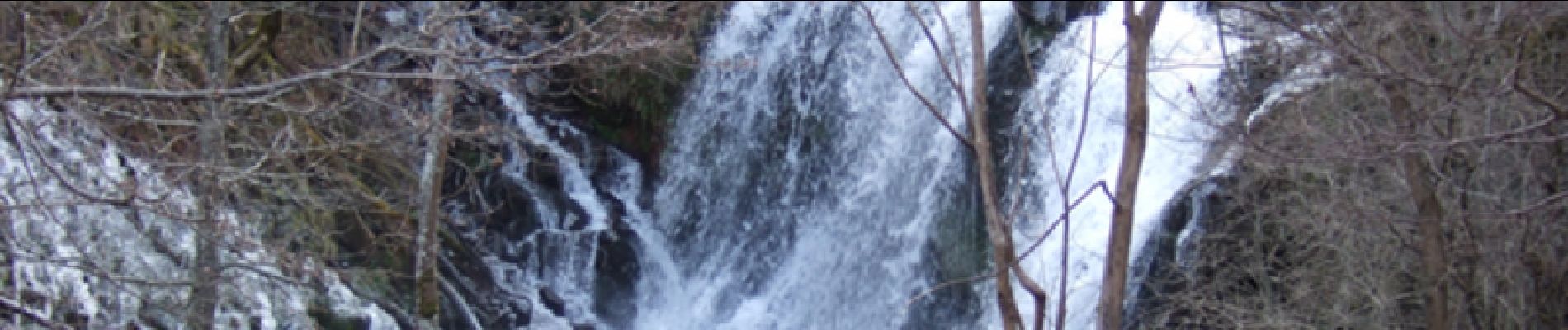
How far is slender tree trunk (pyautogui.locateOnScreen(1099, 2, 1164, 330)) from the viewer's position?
2.52 m

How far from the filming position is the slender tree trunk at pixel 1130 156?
252cm

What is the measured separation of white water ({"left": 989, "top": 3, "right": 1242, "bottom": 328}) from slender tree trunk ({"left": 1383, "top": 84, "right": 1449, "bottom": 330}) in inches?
55.5

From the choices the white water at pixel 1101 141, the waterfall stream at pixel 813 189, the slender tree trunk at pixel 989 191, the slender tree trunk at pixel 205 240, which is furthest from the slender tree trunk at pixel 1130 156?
A: the waterfall stream at pixel 813 189

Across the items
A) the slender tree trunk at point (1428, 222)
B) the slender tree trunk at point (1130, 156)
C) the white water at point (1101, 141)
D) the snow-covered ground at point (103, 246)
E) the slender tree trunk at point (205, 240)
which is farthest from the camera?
the white water at point (1101, 141)

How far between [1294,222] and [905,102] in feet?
11.1

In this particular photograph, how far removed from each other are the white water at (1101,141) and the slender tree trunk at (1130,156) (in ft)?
16.4

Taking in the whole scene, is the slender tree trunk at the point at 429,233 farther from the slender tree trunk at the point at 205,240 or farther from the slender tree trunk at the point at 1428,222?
the slender tree trunk at the point at 1428,222

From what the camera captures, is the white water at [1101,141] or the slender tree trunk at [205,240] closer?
the slender tree trunk at [205,240]

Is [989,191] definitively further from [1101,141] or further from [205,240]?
[1101,141]

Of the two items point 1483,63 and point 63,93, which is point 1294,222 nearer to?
point 1483,63

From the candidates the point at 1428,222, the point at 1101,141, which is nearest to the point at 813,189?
the point at 1101,141

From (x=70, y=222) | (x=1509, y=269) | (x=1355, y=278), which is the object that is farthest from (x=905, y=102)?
(x=70, y=222)

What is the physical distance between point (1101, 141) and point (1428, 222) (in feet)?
10.2

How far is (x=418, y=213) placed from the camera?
30.3ft
